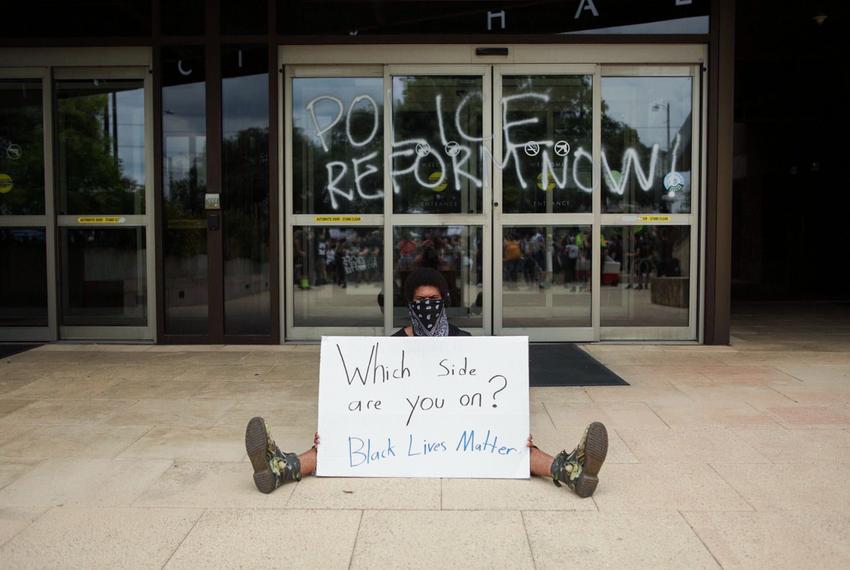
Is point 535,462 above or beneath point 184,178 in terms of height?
beneath

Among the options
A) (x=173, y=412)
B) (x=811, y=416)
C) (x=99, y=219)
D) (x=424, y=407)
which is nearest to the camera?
(x=424, y=407)

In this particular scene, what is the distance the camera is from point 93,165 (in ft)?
31.2

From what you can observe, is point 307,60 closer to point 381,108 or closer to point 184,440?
point 381,108

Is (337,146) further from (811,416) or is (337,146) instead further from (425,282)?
(811,416)

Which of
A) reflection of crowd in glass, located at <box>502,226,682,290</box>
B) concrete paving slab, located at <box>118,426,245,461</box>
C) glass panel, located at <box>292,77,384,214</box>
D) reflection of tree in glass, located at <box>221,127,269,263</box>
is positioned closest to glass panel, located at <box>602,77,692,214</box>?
reflection of crowd in glass, located at <box>502,226,682,290</box>

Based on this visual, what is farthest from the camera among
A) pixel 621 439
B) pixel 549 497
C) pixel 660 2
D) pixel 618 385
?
pixel 660 2

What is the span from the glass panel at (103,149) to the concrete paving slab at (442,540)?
6.95 m

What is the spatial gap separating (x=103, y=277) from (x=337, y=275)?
119 inches

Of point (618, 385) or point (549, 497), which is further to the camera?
point (618, 385)

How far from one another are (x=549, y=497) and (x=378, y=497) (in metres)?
0.96

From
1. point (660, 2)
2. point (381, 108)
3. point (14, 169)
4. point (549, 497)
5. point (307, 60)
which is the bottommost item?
point (549, 497)

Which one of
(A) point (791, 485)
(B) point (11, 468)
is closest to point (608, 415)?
(A) point (791, 485)

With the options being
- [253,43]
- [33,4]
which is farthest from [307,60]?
[33,4]

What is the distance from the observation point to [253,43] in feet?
29.8
